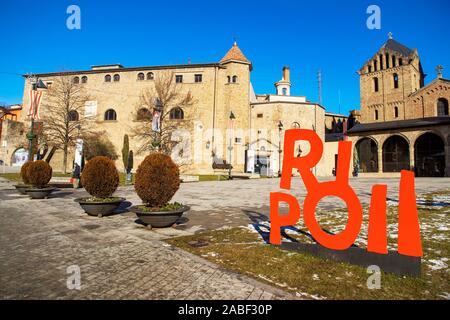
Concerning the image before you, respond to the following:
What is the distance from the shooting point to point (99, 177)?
8.38 metres

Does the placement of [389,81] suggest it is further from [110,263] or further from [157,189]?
[110,263]

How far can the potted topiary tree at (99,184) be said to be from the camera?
8383 mm

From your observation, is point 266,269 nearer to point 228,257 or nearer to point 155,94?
point 228,257

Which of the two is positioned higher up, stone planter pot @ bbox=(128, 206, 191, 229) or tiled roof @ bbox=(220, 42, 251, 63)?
tiled roof @ bbox=(220, 42, 251, 63)

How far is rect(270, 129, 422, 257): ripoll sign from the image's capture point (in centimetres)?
384

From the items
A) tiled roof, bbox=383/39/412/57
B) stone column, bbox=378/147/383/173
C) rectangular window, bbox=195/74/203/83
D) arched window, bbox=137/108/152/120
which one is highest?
tiled roof, bbox=383/39/412/57

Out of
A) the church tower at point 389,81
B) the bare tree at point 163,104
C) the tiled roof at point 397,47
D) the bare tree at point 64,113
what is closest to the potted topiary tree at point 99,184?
the bare tree at point 163,104

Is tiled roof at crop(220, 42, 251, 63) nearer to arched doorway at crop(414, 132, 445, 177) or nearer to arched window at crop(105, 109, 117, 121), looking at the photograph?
arched window at crop(105, 109, 117, 121)

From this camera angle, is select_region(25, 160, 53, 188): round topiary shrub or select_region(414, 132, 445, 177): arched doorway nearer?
select_region(25, 160, 53, 188): round topiary shrub

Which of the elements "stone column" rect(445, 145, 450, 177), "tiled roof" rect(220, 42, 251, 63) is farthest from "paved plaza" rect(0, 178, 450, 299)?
"tiled roof" rect(220, 42, 251, 63)

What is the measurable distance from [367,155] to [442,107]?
1154 centimetres

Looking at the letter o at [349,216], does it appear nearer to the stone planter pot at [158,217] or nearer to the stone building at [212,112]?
the stone planter pot at [158,217]

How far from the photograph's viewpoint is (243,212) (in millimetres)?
9320

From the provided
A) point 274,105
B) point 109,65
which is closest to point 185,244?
point 274,105
